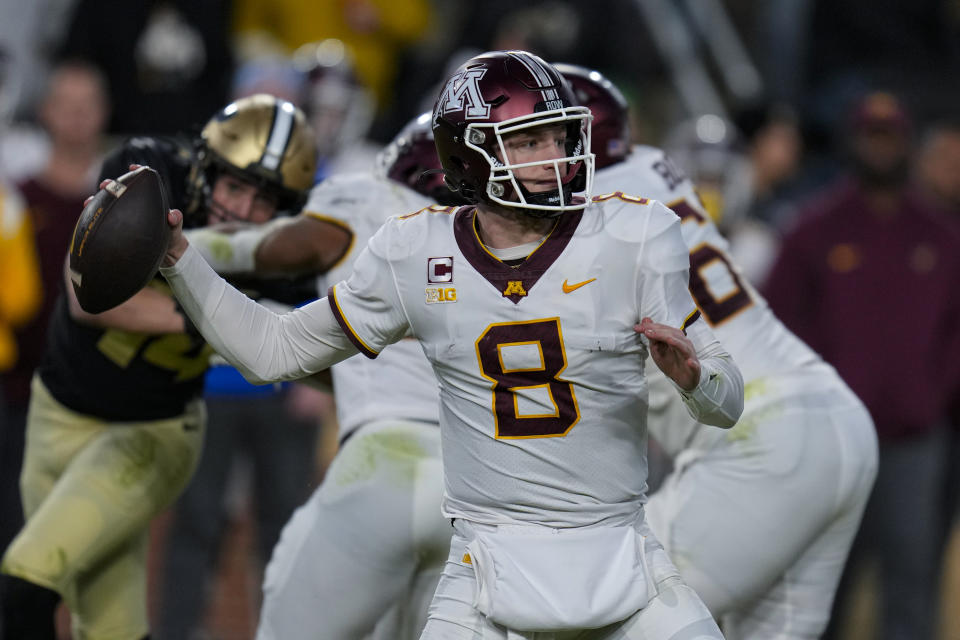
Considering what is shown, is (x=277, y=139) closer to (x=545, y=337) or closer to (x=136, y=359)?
(x=136, y=359)

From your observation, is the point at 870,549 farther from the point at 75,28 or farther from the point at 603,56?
the point at 75,28

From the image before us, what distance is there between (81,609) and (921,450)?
3.23 meters

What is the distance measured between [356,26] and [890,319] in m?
4.07

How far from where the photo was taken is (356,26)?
338 inches

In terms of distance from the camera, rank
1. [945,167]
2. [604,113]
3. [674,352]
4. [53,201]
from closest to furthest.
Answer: [674,352] → [604,113] → [53,201] → [945,167]

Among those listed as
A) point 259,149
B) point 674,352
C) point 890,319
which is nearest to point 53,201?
point 259,149

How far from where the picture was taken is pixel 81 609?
14.4 ft

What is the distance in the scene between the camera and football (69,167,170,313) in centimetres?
306

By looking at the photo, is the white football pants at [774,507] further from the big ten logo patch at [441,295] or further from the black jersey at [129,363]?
the black jersey at [129,363]

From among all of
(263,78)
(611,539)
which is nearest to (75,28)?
(263,78)

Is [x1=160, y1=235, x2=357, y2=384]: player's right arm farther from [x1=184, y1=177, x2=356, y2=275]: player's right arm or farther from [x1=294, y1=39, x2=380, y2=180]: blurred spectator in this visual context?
[x1=294, y1=39, x2=380, y2=180]: blurred spectator

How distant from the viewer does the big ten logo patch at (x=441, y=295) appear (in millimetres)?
3113

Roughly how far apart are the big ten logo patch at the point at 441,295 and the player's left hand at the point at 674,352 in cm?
42

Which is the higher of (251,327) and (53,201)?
(251,327)
